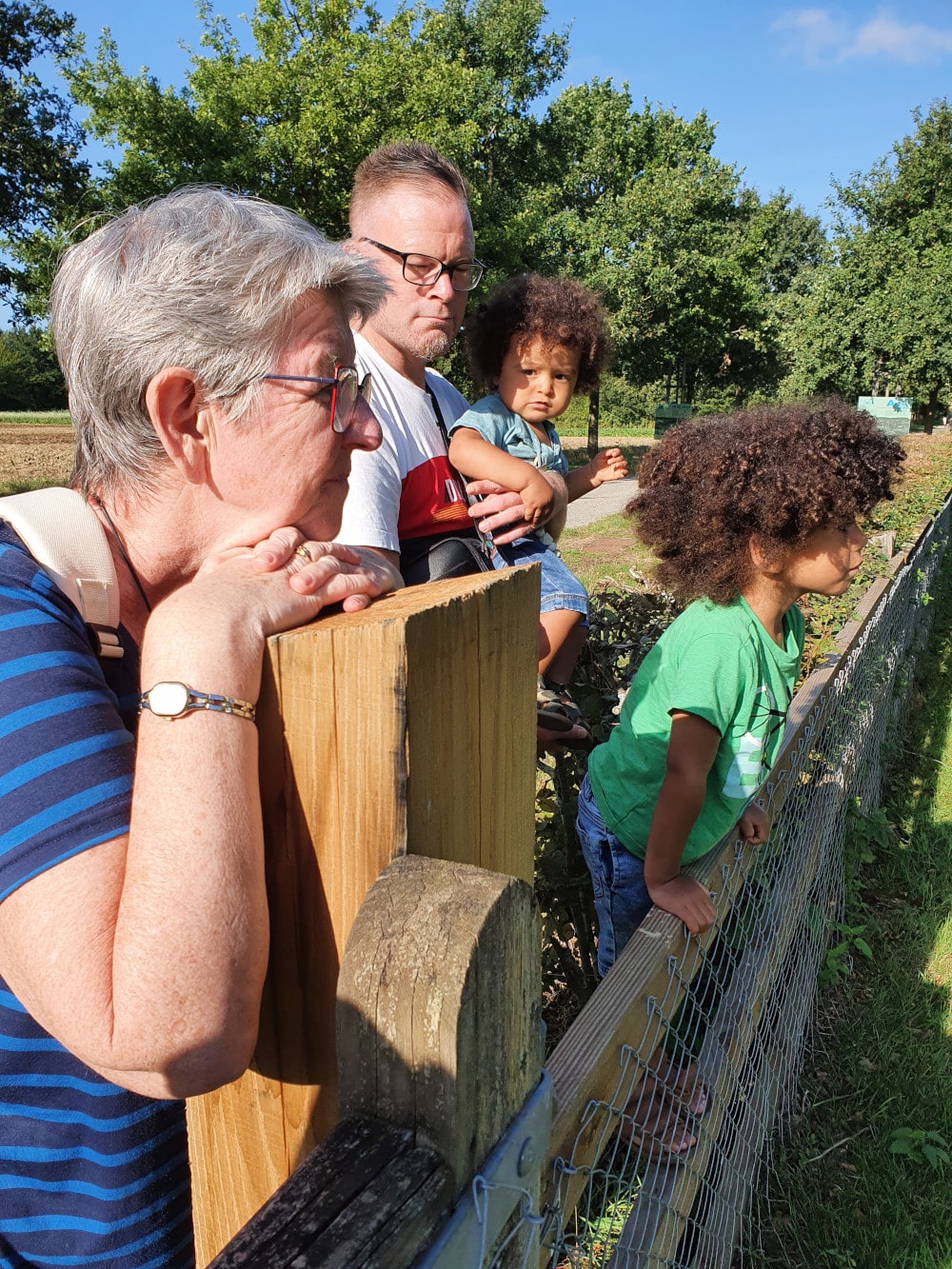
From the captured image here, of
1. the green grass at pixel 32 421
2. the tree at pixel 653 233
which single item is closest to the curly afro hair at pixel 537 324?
the tree at pixel 653 233

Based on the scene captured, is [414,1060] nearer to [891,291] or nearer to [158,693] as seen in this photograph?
[158,693]

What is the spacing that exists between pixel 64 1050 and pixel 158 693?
47cm

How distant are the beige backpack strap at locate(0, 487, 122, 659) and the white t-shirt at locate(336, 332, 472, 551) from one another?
97cm

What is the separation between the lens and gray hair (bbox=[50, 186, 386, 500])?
3.37 ft

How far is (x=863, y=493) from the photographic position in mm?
2637

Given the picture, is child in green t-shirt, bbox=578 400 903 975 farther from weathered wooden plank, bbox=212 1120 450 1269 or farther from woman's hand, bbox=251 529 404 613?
weathered wooden plank, bbox=212 1120 450 1269

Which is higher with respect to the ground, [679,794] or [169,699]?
[169,699]

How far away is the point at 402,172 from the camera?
2486mm

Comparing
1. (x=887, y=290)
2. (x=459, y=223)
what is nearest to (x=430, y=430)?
(x=459, y=223)

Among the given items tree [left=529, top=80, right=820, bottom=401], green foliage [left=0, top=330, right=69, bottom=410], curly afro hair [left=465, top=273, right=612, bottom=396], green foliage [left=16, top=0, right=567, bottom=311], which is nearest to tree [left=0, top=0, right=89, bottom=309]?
green foliage [left=16, top=0, right=567, bottom=311]

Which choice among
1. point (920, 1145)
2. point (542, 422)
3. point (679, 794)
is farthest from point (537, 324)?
point (920, 1145)

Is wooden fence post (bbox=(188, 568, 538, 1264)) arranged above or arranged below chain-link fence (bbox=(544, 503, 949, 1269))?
above

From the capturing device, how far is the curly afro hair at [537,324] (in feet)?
10.5

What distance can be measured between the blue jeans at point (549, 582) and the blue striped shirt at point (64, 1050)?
73.8 inches
